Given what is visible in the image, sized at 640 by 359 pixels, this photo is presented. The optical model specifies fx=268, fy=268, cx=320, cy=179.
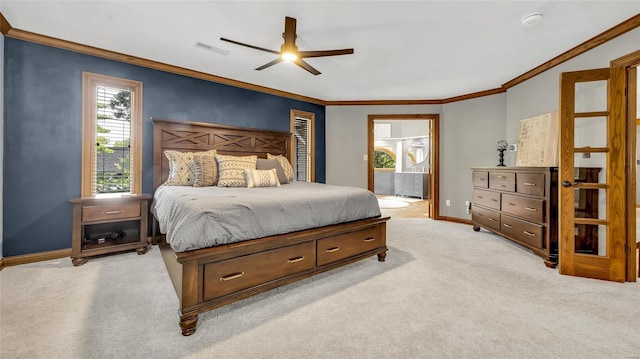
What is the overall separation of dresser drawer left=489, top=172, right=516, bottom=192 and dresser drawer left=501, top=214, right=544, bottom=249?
1.27 ft

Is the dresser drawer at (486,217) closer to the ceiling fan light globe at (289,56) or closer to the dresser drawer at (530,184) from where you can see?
the dresser drawer at (530,184)

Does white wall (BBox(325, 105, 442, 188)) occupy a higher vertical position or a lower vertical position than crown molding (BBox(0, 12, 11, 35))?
lower

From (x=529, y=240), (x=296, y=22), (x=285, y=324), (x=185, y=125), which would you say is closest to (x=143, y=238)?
(x=185, y=125)

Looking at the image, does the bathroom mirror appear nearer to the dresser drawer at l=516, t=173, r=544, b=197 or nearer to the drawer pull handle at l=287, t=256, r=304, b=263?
the dresser drawer at l=516, t=173, r=544, b=197

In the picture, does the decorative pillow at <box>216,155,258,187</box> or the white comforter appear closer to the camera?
the white comforter

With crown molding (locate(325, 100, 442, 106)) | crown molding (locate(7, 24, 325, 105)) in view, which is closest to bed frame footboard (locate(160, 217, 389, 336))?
crown molding (locate(7, 24, 325, 105))

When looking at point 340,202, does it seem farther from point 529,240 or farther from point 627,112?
point 627,112

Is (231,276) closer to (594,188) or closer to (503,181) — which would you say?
(594,188)

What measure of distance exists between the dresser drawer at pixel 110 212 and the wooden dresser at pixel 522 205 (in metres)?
4.54

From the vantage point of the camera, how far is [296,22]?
8.30 ft

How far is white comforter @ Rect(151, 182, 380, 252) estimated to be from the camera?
1.74 metres

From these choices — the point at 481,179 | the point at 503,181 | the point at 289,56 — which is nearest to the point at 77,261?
the point at 289,56

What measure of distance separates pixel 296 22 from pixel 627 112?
10.2 ft

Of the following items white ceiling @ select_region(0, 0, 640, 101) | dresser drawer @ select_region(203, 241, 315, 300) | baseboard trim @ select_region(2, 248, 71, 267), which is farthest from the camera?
baseboard trim @ select_region(2, 248, 71, 267)
